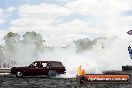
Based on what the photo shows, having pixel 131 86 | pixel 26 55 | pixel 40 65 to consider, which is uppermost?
pixel 26 55

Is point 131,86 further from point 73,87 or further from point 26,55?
point 26,55

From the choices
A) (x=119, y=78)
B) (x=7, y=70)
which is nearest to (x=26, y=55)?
(x=7, y=70)

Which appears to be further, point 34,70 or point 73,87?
point 34,70

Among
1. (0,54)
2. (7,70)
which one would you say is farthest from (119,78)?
(0,54)

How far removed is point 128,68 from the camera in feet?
135

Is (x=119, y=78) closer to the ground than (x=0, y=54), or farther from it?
closer to the ground

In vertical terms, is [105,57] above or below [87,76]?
above

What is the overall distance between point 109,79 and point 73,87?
7.12 feet

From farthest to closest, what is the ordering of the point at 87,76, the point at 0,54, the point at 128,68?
1. the point at 0,54
2. the point at 128,68
3. the point at 87,76

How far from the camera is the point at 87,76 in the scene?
68.7ft

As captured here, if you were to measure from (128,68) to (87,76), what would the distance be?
825 inches

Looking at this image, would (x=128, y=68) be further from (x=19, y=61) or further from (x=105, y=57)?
(x=19, y=61)

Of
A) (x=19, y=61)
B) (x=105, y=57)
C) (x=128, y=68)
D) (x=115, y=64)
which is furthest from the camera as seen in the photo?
(x=19, y=61)

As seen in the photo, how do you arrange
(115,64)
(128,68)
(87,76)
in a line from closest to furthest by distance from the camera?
1. (87,76)
2. (128,68)
3. (115,64)
